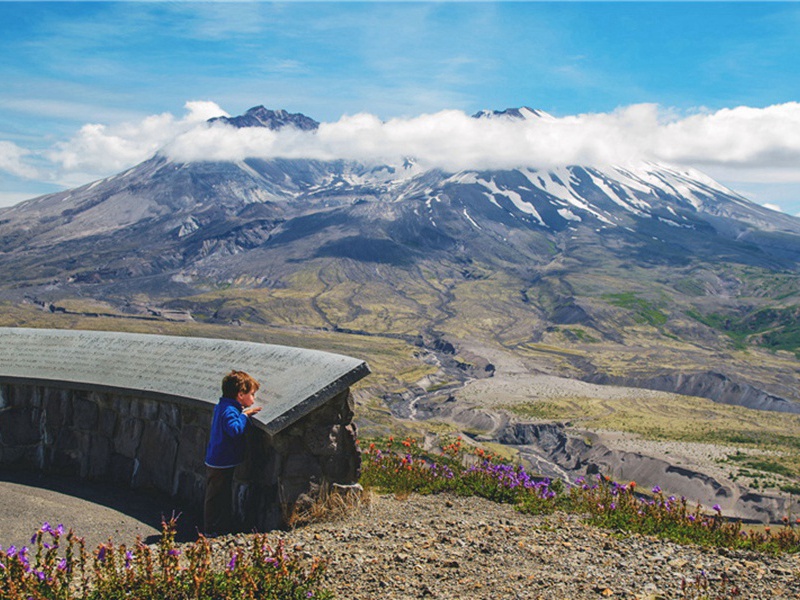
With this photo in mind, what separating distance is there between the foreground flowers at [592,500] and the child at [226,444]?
2884 millimetres

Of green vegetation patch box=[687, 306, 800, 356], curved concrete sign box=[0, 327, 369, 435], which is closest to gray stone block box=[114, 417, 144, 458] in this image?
curved concrete sign box=[0, 327, 369, 435]

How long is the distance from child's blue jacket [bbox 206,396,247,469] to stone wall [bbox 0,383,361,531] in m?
0.28

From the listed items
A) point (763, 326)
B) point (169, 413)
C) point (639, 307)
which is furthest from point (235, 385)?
point (639, 307)

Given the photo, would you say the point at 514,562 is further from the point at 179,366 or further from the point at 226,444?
the point at 179,366

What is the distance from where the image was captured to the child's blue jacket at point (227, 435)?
8250 mm

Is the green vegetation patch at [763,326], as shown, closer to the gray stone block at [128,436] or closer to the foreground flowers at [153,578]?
the gray stone block at [128,436]

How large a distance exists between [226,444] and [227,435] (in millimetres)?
112

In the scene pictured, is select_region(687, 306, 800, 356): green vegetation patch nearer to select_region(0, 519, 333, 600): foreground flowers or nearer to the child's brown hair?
the child's brown hair

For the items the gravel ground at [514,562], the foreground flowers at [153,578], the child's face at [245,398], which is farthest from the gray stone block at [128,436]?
the foreground flowers at [153,578]

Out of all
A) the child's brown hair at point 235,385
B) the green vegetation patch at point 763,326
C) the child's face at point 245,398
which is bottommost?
the green vegetation patch at point 763,326

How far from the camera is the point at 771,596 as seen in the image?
6438mm

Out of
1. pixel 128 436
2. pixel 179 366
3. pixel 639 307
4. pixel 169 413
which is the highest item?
pixel 179 366

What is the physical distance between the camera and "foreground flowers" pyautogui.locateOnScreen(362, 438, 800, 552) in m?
8.68

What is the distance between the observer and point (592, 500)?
10.2 meters
